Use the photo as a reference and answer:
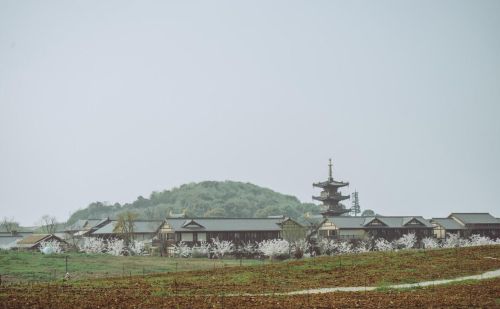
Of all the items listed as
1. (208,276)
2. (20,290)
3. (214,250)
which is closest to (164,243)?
(214,250)

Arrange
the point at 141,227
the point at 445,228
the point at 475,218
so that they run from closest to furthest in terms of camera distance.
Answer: the point at 445,228, the point at 475,218, the point at 141,227

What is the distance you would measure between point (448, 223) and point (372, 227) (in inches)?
667

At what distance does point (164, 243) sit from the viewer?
8462 centimetres

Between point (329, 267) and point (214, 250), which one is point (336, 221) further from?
point (329, 267)

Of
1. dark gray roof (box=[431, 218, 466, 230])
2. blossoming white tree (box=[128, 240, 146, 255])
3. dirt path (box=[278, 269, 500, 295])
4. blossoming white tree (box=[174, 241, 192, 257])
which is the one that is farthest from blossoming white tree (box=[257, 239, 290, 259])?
dirt path (box=[278, 269, 500, 295])

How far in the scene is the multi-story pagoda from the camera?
346ft

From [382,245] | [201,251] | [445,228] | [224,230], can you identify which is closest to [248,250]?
[224,230]

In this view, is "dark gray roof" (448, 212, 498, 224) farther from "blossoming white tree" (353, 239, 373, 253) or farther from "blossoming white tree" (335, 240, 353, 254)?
"blossoming white tree" (335, 240, 353, 254)

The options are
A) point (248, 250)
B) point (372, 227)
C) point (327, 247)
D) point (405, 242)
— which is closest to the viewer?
point (327, 247)

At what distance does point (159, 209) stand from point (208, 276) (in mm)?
146196

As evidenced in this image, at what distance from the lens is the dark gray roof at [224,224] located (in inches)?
3339

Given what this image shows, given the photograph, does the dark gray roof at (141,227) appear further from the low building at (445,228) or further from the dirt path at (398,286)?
the dirt path at (398,286)

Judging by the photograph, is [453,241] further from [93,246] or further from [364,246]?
[93,246]

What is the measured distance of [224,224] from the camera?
286ft
